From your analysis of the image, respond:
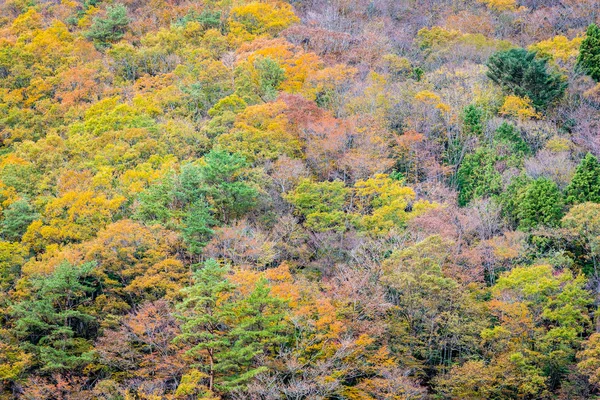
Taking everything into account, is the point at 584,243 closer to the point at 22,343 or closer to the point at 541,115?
the point at 541,115

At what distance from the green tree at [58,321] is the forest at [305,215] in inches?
5.2

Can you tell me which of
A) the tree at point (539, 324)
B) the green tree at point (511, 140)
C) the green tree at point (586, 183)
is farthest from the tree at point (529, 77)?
the tree at point (539, 324)

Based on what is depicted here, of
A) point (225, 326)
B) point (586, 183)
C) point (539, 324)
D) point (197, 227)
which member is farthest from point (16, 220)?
point (586, 183)

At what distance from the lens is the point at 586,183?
35719 mm

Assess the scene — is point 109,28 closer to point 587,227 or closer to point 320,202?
point 320,202

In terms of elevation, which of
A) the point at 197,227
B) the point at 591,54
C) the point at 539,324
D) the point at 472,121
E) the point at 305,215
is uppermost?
the point at 591,54

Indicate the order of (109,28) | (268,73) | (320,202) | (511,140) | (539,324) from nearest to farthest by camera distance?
(539,324) → (320,202) → (511,140) → (268,73) → (109,28)

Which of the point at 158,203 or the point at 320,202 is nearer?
the point at 158,203

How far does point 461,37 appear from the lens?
52.9m

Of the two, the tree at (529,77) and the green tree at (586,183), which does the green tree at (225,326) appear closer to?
the green tree at (586,183)

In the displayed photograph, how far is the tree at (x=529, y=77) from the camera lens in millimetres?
43594

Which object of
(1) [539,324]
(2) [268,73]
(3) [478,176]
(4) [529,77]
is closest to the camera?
(1) [539,324]

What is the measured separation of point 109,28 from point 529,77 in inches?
1303

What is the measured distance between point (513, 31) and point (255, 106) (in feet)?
77.9
